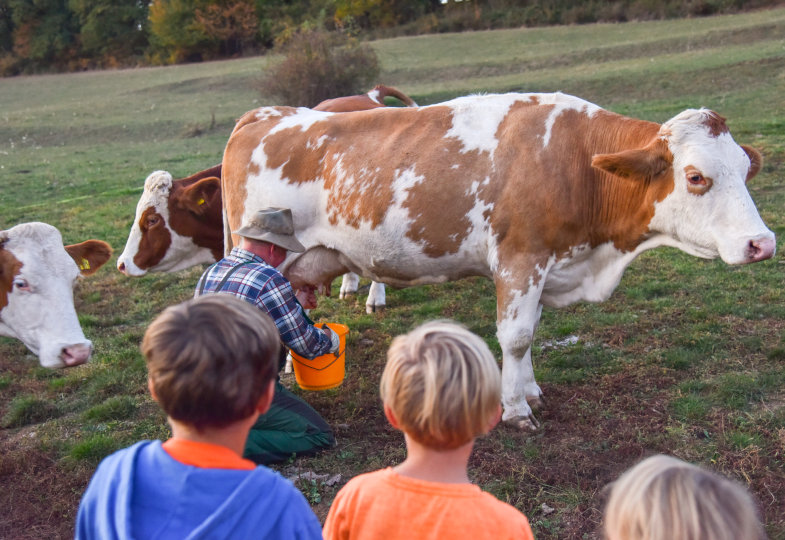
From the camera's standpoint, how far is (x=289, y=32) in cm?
2939

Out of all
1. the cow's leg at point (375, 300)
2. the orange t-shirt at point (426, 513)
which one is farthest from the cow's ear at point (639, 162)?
the cow's leg at point (375, 300)

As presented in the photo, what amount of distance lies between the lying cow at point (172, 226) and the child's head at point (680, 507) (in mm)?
5444

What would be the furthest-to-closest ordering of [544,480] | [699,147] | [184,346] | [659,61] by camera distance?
[659,61], [699,147], [544,480], [184,346]

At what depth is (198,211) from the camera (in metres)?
6.67

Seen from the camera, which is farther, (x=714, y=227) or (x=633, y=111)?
(x=633, y=111)

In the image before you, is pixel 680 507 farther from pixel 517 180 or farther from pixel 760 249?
pixel 517 180

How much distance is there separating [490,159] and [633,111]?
42.9ft

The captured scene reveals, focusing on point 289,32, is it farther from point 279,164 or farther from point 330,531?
point 330,531

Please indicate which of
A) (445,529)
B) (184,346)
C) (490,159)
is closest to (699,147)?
(490,159)

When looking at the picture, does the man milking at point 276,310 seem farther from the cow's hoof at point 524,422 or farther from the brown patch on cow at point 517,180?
the cow's hoof at point 524,422

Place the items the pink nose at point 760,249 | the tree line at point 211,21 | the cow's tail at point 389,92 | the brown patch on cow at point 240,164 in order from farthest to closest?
the tree line at point 211,21 < the cow's tail at point 389,92 < the brown patch on cow at point 240,164 < the pink nose at point 760,249

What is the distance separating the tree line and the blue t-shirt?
4122cm

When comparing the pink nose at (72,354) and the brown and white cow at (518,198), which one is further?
the brown and white cow at (518,198)

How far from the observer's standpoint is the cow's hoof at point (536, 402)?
16.5 feet
